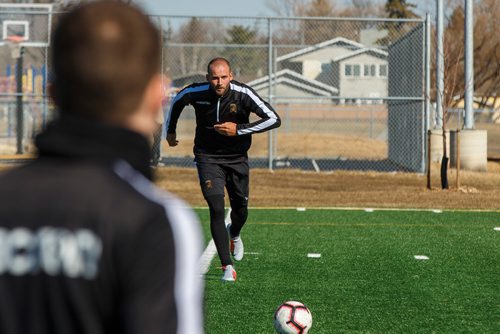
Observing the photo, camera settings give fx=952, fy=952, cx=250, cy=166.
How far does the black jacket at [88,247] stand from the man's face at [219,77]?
22.3 feet

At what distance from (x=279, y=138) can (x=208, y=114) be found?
28.7 metres

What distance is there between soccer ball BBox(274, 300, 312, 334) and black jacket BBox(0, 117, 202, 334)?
4456mm

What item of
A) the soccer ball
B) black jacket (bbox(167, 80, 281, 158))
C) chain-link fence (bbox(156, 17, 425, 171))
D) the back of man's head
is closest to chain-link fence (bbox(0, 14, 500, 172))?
chain-link fence (bbox(156, 17, 425, 171))

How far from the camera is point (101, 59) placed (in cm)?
175

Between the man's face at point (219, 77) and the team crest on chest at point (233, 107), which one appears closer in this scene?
the man's face at point (219, 77)

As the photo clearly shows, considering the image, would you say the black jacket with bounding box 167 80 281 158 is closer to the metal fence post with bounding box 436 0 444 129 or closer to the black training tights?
the black training tights

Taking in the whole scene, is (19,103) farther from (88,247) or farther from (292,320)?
(88,247)

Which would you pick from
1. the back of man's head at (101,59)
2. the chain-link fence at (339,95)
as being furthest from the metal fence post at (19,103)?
the back of man's head at (101,59)

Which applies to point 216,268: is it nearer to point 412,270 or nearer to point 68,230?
point 412,270

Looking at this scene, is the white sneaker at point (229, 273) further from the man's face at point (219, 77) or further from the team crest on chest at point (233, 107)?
the man's face at point (219, 77)

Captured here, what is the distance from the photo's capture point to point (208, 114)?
8.91 m

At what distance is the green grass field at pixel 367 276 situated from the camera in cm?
690

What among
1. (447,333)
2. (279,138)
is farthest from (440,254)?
(279,138)

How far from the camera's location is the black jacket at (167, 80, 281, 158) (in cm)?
889
